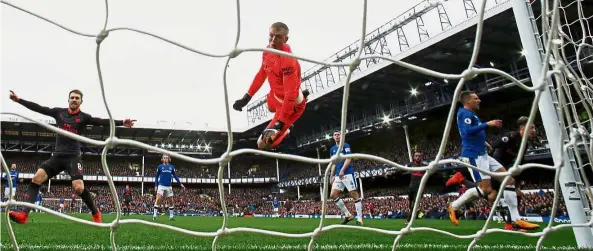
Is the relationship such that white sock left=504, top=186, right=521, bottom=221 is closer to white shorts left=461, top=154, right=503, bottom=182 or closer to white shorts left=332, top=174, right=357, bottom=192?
white shorts left=461, top=154, right=503, bottom=182

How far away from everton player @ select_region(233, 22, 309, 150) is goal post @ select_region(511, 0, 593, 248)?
7.25ft

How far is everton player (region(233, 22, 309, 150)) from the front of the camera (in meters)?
3.26

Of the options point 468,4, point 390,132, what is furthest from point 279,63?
point 390,132

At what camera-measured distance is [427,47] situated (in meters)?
22.0

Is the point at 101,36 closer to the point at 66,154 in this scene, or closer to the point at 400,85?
the point at 66,154

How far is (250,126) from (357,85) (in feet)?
48.2

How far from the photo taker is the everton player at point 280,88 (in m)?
3.26

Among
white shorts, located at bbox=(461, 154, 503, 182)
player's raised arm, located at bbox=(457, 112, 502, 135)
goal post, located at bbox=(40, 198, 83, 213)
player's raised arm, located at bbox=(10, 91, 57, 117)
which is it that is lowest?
white shorts, located at bbox=(461, 154, 503, 182)

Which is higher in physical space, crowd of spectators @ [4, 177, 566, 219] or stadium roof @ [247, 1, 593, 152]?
stadium roof @ [247, 1, 593, 152]

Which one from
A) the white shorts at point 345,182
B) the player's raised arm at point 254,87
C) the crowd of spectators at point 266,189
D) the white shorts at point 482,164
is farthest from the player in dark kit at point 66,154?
the crowd of spectators at point 266,189

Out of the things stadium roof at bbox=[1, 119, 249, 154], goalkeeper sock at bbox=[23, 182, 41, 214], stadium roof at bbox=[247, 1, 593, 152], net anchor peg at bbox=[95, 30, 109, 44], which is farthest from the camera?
stadium roof at bbox=[1, 119, 249, 154]

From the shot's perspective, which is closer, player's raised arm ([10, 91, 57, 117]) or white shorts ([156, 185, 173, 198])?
player's raised arm ([10, 91, 57, 117])

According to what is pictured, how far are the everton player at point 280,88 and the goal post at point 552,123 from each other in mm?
2211

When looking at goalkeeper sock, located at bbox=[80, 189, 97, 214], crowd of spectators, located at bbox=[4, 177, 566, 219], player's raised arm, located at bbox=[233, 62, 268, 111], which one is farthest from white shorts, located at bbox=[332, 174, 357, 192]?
crowd of spectators, located at bbox=[4, 177, 566, 219]
